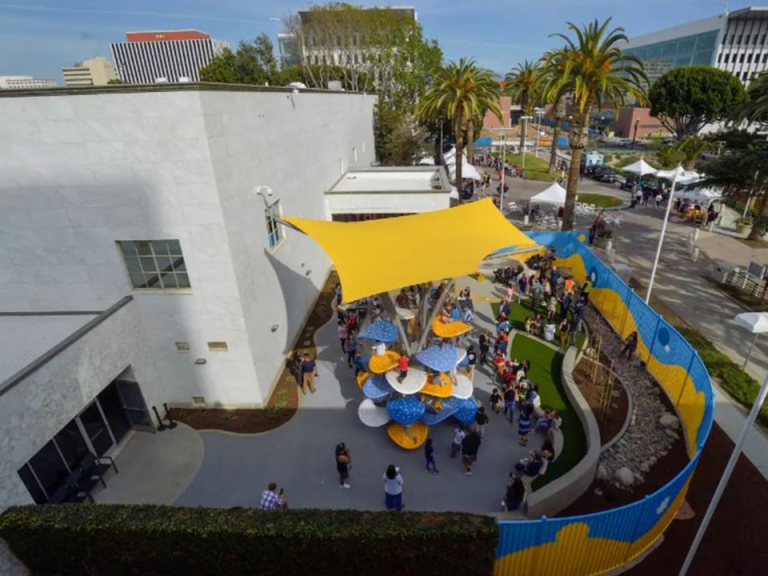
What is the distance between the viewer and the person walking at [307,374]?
13734mm

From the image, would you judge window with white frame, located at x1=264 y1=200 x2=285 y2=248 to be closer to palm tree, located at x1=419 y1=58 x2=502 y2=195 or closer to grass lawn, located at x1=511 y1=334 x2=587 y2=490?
grass lawn, located at x1=511 y1=334 x2=587 y2=490

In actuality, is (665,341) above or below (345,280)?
below

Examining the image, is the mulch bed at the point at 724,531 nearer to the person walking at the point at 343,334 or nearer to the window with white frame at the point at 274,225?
the person walking at the point at 343,334

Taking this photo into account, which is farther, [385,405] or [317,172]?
[317,172]

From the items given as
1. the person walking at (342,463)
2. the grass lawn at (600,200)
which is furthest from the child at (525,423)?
the grass lawn at (600,200)

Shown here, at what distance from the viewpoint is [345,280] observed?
34.1ft

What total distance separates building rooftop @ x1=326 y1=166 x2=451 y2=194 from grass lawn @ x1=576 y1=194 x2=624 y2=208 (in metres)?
15.3

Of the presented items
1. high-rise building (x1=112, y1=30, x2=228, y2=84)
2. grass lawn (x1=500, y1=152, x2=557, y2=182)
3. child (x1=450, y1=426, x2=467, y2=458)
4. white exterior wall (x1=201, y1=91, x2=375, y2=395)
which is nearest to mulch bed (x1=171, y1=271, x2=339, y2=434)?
white exterior wall (x1=201, y1=91, x2=375, y2=395)

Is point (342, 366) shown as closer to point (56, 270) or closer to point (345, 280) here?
point (345, 280)

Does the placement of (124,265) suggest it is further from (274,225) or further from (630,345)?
(630,345)

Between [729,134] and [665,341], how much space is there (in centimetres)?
1493

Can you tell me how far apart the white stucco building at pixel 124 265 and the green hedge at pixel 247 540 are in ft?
4.39

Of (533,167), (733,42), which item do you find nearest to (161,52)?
(533,167)

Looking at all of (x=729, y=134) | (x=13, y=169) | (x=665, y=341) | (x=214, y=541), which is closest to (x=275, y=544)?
(x=214, y=541)
